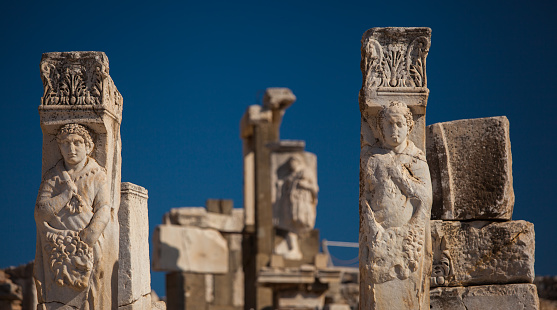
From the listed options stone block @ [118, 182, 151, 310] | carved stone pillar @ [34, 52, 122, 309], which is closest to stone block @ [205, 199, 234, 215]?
stone block @ [118, 182, 151, 310]

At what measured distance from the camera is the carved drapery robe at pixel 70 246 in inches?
312

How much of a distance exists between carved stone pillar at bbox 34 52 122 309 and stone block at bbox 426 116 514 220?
3.30 metres

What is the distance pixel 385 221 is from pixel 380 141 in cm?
76

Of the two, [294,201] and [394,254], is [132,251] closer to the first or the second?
[394,254]

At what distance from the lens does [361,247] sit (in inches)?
320

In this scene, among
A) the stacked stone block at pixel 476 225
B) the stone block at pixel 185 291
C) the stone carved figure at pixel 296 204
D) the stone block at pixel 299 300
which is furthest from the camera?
the stone carved figure at pixel 296 204

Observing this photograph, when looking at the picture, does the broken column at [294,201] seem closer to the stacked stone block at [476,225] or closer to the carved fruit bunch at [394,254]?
the stacked stone block at [476,225]

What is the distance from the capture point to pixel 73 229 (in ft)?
26.2

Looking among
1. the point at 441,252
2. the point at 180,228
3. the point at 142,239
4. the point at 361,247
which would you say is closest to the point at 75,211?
the point at 142,239

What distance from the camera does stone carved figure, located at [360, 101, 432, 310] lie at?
26.2 feet

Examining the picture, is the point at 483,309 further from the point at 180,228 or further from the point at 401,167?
the point at 180,228

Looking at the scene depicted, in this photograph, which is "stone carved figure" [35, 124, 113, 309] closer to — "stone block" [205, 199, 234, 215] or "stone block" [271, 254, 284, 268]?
"stone block" [271, 254, 284, 268]

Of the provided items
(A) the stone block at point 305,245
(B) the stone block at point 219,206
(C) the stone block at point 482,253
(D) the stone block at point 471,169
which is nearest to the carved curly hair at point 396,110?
(D) the stone block at point 471,169

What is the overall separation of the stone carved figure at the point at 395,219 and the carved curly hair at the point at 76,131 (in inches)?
97.5
